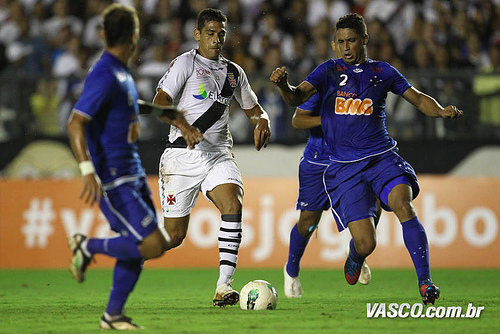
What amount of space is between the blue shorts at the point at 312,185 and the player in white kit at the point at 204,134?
2.77 feet

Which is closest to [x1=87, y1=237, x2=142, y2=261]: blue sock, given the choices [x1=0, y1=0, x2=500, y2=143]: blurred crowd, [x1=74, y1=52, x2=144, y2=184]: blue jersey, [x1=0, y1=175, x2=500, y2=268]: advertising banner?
[x1=74, y1=52, x2=144, y2=184]: blue jersey

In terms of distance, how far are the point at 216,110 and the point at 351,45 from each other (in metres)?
1.37

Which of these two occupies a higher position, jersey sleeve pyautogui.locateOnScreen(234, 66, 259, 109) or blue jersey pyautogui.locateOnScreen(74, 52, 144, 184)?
jersey sleeve pyautogui.locateOnScreen(234, 66, 259, 109)

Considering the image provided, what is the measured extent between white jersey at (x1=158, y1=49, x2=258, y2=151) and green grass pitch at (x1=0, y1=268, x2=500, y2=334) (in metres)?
1.54

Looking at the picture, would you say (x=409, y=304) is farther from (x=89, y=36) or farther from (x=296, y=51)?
(x=89, y=36)

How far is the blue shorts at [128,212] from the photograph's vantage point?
5.69 metres

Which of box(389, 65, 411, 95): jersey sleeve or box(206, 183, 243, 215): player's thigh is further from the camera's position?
box(389, 65, 411, 95): jersey sleeve

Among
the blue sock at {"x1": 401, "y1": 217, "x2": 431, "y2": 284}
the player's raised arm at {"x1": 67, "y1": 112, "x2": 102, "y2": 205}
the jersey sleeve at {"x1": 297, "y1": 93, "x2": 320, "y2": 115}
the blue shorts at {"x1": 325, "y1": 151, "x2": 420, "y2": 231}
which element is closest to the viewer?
the player's raised arm at {"x1": 67, "y1": 112, "x2": 102, "y2": 205}

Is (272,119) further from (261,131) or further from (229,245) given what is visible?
(229,245)

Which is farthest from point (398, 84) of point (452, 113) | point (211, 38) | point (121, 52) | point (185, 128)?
point (121, 52)

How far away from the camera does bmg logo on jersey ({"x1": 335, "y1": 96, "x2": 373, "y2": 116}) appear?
761 cm

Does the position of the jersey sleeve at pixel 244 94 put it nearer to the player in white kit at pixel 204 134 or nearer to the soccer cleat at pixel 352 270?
the player in white kit at pixel 204 134

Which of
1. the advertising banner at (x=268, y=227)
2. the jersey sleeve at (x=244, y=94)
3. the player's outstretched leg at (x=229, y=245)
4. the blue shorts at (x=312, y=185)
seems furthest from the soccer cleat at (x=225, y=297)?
the advertising banner at (x=268, y=227)

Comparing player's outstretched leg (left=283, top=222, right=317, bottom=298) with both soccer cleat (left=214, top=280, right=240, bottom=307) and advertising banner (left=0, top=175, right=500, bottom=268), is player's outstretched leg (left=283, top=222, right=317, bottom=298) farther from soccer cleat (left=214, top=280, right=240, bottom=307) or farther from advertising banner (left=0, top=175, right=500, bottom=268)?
advertising banner (left=0, top=175, right=500, bottom=268)
